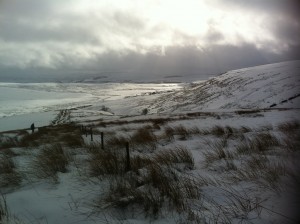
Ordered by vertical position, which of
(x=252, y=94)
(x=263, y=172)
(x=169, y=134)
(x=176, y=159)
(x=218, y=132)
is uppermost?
(x=263, y=172)

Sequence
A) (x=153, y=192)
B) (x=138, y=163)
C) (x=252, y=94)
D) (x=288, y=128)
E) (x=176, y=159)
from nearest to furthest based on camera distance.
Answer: (x=153, y=192)
(x=138, y=163)
(x=176, y=159)
(x=288, y=128)
(x=252, y=94)

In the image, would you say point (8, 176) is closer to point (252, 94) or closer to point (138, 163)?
point (138, 163)

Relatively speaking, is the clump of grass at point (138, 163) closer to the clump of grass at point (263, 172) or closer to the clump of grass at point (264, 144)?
the clump of grass at point (263, 172)

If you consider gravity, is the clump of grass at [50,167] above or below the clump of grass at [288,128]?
above

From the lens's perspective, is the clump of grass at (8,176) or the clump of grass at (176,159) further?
the clump of grass at (176,159)

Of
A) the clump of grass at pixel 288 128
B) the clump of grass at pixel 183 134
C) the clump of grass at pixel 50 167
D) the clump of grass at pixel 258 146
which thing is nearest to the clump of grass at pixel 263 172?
the clump of grass at pixel 258 146

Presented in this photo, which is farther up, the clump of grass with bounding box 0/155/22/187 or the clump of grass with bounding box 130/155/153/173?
the clump of grass with bounding box 130/155/153/173

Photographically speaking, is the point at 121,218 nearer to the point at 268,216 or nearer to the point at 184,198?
the point at 184,198

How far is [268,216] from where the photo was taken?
3.39m

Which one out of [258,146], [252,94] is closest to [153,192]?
[258,146]

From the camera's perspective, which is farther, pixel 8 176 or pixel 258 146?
pixel 258 146

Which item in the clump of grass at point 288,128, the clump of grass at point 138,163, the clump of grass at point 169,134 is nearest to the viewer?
the clump of grass at point 138,163

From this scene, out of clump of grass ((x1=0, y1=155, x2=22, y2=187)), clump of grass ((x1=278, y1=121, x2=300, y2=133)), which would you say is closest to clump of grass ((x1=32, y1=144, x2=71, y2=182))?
clump of grass ((x1=0, y1=155, x2=22, y2=187))

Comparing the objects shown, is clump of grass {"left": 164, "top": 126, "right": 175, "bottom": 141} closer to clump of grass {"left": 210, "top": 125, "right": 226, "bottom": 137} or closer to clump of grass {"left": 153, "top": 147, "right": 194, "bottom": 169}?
clump of grass {"left": 210, "top": 125, "right": 226, "bottom": 137}
